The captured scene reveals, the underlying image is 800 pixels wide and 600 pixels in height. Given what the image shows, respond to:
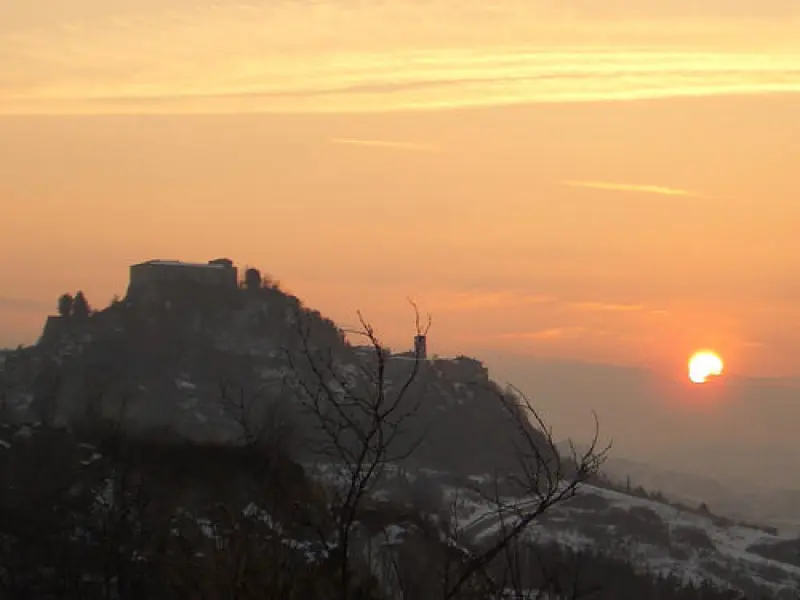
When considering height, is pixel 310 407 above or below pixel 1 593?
above

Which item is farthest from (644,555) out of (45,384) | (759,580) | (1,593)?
(1,593)

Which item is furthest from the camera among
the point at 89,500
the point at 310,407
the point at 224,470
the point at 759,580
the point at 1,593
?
the point at 759,580

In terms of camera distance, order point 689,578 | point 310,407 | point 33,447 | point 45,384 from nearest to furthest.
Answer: point 310,407 → point 33,447 → point 689,578 → point 45,384

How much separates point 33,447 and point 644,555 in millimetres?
98388

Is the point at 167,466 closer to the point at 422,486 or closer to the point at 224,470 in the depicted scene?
the point at 224,470

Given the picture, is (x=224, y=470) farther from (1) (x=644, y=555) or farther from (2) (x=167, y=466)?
(1) (x=644, y=555)

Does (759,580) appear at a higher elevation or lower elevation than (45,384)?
lower

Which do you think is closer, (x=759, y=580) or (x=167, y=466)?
(x=167, y=466)

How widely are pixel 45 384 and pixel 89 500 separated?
139 meters

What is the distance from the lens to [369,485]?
1453cm

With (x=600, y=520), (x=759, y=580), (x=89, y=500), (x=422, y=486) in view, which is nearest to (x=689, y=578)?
(x=759, y=580)

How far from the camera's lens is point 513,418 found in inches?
571

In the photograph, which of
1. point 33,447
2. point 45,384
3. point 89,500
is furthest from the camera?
point 45,384

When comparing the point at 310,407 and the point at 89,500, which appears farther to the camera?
the point at 89,500
